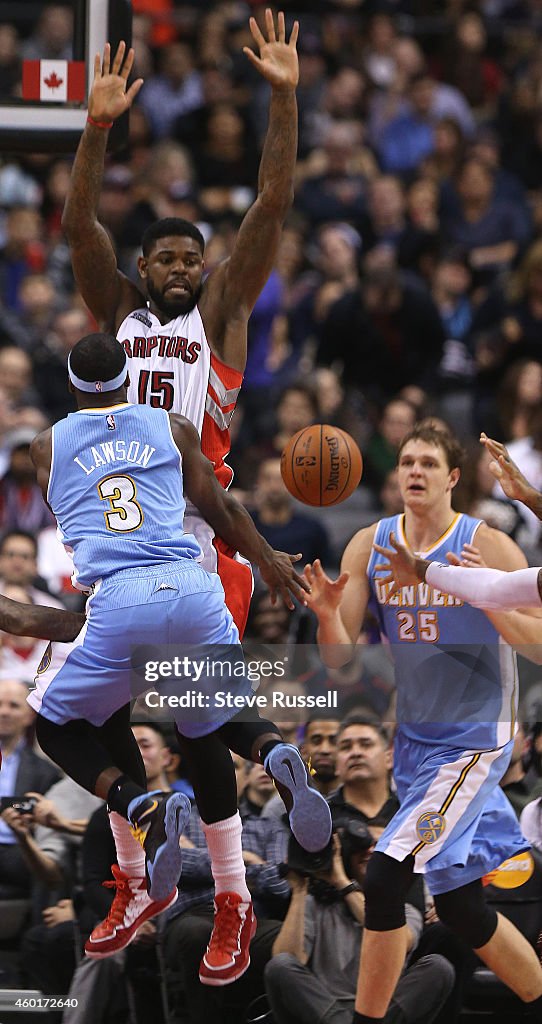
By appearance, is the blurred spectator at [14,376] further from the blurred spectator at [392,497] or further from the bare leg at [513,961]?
the bare leg at [513,961]

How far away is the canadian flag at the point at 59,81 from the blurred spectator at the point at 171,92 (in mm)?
7302

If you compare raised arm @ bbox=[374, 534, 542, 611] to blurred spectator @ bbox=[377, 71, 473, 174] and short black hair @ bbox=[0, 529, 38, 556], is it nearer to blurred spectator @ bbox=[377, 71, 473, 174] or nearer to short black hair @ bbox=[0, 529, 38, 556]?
short black hair @ bbox=[0, 529, 38, 556]

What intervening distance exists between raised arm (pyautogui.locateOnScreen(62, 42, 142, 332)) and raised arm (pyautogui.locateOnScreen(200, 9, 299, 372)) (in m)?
0.39

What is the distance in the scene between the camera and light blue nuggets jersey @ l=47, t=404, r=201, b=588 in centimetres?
584

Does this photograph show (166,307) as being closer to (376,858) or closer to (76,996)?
(376,858)

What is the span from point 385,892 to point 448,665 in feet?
3.20

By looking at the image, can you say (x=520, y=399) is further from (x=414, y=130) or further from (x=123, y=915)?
(x=123, y=915)

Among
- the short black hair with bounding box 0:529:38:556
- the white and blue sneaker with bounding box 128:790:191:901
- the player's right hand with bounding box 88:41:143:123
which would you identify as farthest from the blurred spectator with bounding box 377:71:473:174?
the white and blue sneaker with bounding box 128:790:191:901

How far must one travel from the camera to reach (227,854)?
Result: 610 cm

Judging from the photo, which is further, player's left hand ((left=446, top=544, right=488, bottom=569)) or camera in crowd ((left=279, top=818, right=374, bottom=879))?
camera in crowd ((left=279, top=818, right=374, bottom=879))

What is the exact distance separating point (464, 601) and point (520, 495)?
1.73ft

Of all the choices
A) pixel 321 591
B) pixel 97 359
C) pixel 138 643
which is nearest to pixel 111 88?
pixel 97 359

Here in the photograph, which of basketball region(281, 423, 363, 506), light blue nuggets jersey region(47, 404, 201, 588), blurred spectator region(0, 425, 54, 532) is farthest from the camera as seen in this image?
blurred spectator region(0, 425, 54, 532)

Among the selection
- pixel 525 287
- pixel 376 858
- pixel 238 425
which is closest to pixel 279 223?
pixel 376 858
